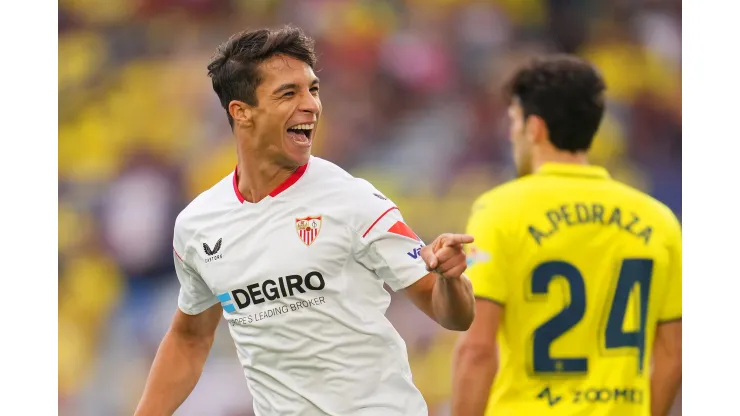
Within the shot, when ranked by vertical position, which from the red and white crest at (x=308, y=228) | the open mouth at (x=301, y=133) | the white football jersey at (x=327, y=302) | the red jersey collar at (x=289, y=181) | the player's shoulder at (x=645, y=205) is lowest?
the white football jersey at (x=327, y=302)

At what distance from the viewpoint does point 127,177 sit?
21.5ft

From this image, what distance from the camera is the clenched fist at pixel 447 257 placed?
2.08 m

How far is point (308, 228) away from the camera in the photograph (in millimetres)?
2592

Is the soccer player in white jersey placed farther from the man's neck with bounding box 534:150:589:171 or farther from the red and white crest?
the man's neck with bounding box 534:150:589:171

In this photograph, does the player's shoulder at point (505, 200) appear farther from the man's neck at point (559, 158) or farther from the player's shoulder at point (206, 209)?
the player's shoulder at point (206, 209)

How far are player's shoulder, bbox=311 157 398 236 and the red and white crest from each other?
0.20 ft

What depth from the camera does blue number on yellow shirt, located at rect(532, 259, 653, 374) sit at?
312 cm

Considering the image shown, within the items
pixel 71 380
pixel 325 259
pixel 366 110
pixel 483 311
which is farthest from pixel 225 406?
pixel 325 259

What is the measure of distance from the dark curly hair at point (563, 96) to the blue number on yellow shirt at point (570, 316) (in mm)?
490

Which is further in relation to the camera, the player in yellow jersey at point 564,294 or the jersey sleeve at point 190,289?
the player in yellow jersey at point 564,294

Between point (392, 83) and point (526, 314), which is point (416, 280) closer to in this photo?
point (526, 314)

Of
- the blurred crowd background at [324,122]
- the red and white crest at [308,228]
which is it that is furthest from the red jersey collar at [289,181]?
the blurred crowd background at [324,122]

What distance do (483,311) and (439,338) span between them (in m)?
3.17

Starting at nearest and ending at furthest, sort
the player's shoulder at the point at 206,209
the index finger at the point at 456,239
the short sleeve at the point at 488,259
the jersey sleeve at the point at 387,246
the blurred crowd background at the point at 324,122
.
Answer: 1. the index finger at the point at 456,239
2. the jersey sleeve at the point at 387,246
3. the player's shoulder at the point at 206,209
4. the short sleeve at the point at 488,259
5. the blurred crowd background at the point at 324,122
